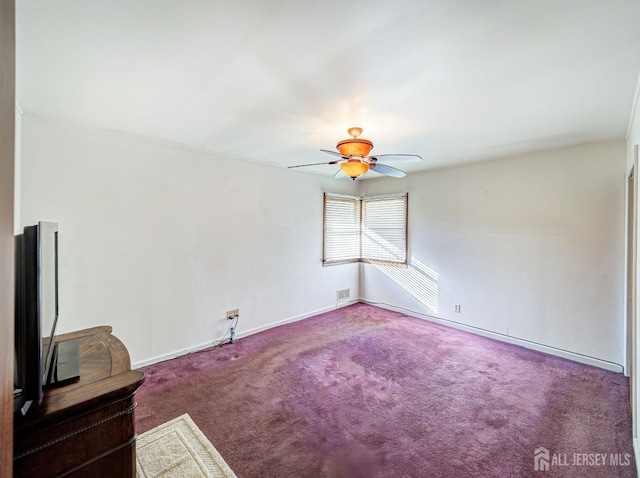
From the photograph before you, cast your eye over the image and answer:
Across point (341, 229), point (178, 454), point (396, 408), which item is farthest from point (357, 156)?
point (341, 229)

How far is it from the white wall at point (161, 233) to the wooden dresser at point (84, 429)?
72.8 inches

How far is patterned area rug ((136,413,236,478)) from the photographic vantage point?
1755 mm

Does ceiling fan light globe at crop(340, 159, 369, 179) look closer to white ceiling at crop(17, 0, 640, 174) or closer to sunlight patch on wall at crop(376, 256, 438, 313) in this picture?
white ceiling at crop(17, 0, 640, 174)

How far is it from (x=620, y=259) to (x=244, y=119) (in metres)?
3.95

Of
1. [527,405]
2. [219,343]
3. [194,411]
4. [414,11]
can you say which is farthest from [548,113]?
[219,343]

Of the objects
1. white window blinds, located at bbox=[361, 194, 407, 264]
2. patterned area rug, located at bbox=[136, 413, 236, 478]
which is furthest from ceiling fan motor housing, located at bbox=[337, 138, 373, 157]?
white window blinds, located at bbox=[361, 194, 407, 264]

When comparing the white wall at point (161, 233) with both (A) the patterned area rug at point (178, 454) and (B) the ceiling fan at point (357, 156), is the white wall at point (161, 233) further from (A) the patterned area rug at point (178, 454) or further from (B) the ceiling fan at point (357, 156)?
(B) the ceiling fan at point (357, 156)

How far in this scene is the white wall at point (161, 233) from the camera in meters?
2.62

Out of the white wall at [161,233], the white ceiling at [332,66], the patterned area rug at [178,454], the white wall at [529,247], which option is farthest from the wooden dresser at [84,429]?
the white wall at [529,247]

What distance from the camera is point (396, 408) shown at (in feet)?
7.94

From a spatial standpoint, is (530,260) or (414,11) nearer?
(414,11)

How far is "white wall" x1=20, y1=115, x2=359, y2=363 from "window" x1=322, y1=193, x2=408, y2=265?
0.66 meters

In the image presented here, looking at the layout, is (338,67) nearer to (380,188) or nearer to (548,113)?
(548,113)

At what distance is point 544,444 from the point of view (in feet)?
6.61
